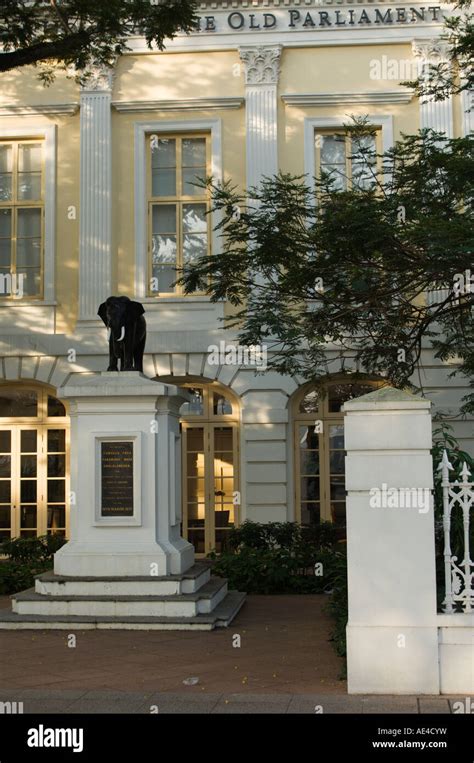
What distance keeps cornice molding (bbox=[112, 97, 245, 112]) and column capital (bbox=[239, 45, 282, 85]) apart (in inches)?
20.5

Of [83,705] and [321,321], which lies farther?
[321,321]

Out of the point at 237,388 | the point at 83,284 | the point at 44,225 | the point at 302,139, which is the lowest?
the point at 237,388

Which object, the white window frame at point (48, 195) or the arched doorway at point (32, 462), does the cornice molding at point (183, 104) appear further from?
the arched doorway at point (32, 462)

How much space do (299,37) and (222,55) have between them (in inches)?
63.1

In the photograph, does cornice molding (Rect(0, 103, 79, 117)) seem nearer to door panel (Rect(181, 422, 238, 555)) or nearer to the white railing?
door panel (Rect(181, 422, 238, 555))

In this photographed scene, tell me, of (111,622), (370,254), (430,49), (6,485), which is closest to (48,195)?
(6,485)

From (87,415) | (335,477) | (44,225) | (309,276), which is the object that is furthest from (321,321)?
(44,225)

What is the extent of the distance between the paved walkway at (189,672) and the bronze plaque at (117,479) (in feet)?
5.18

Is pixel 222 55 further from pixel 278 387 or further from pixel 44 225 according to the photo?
pixel 278 387

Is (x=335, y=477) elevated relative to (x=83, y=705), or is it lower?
elevated

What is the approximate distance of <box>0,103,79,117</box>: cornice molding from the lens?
66.5 ft

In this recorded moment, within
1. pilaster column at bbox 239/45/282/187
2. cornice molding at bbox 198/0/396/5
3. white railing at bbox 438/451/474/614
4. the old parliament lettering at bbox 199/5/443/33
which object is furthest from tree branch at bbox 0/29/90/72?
cornice molding at bbox 198/0/396/5

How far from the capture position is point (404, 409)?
7598 mm
